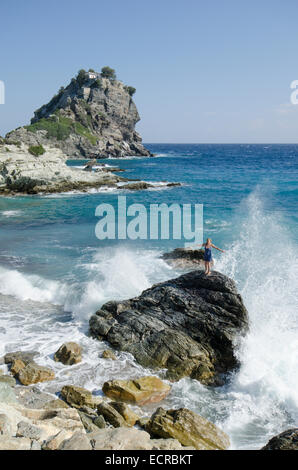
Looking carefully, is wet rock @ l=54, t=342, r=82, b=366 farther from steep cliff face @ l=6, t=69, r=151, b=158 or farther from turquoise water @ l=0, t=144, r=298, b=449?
steep cliff face @ l=6, t=69, r=151, b=158

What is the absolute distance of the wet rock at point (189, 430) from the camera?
8141 mm

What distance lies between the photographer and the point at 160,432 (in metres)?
8.24

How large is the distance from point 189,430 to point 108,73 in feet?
466

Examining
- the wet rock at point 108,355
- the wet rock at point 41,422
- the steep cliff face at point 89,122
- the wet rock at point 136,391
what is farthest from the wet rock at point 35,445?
the steep cliff face at point 89,122

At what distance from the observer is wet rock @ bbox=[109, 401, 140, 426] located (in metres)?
8.84

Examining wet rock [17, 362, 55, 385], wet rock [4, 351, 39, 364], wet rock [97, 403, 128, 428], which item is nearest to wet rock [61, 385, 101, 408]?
wet rock [97, 403, 128, 428]

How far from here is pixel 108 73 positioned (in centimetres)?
13488

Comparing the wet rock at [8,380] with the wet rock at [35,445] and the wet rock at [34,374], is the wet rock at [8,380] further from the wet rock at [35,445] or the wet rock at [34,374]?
the wet rock at [35,445]

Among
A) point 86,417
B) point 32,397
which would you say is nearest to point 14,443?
point 86,417

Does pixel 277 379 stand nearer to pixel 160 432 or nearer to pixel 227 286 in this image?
pixel 227 286

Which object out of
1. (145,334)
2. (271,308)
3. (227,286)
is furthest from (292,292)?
(145,334)

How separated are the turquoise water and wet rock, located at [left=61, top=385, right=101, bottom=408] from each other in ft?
1.94

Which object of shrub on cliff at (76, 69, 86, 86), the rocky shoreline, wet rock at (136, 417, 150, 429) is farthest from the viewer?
shrub on cliff at (76, 69, 86, 86)

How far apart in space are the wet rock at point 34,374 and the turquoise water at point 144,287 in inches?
12.1
